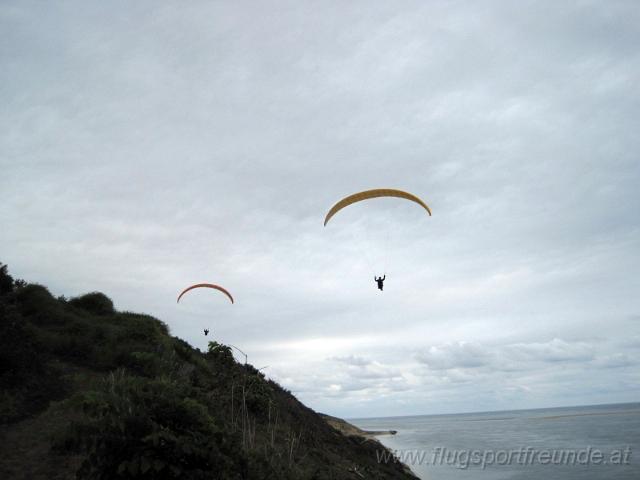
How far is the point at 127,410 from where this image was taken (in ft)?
23.4

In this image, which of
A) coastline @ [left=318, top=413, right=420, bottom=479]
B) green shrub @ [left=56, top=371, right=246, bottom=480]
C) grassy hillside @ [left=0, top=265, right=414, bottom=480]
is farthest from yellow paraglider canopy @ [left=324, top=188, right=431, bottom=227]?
coastline @ [left=318, top=413, right=420, bottom=479]

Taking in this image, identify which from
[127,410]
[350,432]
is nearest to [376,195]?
[127,410]

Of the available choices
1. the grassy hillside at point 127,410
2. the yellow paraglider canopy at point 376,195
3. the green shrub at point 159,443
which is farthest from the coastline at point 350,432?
the green shrub at point 159,443

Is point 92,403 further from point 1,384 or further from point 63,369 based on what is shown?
point 63,369

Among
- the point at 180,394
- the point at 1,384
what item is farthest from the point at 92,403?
the point at 1,384

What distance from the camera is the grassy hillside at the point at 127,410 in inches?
260

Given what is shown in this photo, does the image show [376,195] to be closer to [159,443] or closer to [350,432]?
[159,443]

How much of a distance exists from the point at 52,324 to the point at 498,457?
44.2 metres

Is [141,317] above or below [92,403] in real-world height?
above

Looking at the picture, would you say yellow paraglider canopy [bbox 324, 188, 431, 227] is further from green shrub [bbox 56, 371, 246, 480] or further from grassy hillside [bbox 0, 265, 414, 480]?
green shrub [bbox 56, 371, 246, 480]

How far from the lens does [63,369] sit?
13898 mm

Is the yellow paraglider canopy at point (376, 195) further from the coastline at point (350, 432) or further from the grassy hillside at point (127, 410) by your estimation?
the coastline at point (350, 432)

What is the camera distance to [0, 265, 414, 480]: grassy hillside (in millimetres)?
6595

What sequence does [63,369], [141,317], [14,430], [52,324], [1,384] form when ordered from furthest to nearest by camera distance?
[141,317] → [52,324] → [63,369] → [1,384] → [14,430]
